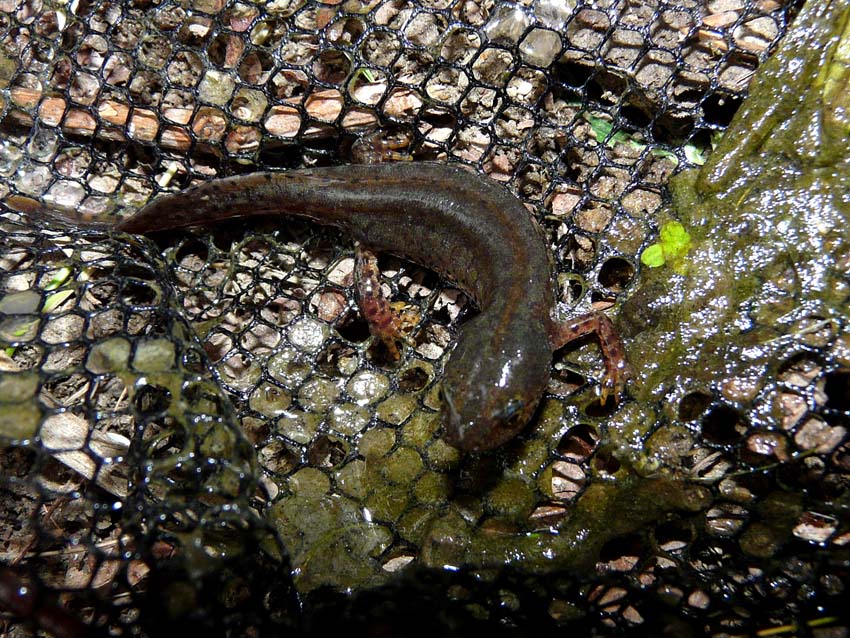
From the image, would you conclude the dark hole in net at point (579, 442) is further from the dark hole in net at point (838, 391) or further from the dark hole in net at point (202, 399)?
the dark hole in net at point (202, 399)

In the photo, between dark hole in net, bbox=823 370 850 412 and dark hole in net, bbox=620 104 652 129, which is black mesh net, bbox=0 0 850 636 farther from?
dark hole in net, bbox=823 370 850 412

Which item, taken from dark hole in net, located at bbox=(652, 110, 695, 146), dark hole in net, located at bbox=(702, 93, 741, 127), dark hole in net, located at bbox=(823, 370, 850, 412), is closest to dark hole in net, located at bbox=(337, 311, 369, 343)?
dark hole in net, located at bbox=(652, 110, 695, 146)

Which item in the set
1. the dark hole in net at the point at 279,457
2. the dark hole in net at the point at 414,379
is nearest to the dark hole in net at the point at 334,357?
the dark hole in net at the point at 414,379

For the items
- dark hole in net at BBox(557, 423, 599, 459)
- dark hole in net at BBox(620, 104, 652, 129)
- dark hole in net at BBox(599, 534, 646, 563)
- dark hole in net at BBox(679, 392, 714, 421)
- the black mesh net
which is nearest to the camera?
the black mesh net

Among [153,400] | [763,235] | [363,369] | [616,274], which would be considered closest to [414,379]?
[363,369]

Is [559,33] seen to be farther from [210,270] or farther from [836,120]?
[210,270]

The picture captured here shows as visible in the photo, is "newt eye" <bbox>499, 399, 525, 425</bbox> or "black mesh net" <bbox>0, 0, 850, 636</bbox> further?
"newt eye" <bbox>499, 399, 525, 425</bbox>
